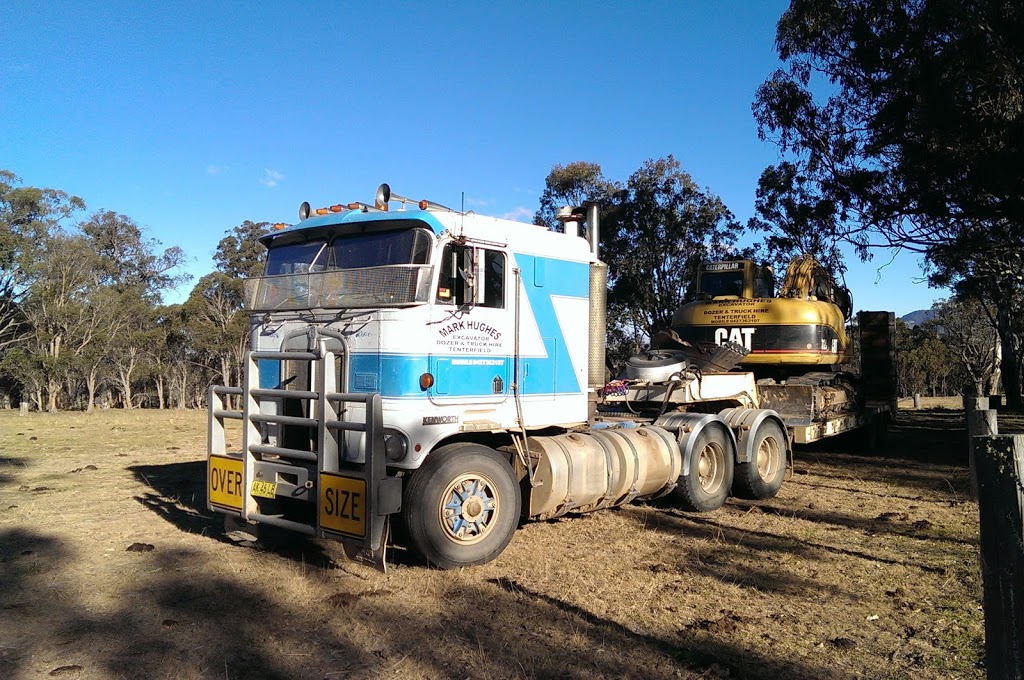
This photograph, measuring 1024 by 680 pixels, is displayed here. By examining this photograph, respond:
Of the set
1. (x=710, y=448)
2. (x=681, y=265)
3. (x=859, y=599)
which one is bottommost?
(x=859, y=599)

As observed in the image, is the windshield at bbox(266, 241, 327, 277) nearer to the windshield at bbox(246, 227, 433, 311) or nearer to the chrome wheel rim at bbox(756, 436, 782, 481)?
the windshield at bbox(246, 227, 433, 311)

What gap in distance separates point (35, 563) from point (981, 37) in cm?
1449

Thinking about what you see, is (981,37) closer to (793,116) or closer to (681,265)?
(793,116)

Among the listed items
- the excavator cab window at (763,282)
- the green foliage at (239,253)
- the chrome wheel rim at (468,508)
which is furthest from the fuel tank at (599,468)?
the green foliage at (239,253)

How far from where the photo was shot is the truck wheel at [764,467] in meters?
9.52

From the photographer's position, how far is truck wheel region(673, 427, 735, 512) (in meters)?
8.67

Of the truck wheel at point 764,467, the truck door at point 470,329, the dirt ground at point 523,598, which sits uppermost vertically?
the truck door at point 470,329

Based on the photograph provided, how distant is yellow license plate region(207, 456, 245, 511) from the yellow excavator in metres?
8.17

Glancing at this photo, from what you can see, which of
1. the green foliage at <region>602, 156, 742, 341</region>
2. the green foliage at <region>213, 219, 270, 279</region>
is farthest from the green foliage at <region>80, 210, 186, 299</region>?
the green foliage at <region>602, 156, 742, 341</region>

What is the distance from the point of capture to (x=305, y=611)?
535cm

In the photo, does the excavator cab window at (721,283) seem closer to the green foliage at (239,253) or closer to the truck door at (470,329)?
the truck door at (470,329)

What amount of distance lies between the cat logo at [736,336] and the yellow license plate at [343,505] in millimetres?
8455

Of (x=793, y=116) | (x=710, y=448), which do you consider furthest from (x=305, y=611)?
(x=793, y=116)

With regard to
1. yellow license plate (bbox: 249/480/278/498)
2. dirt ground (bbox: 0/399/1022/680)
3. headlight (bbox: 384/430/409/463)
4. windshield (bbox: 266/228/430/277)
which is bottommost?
dirt ground (bbox: 0/399/1022/680)
